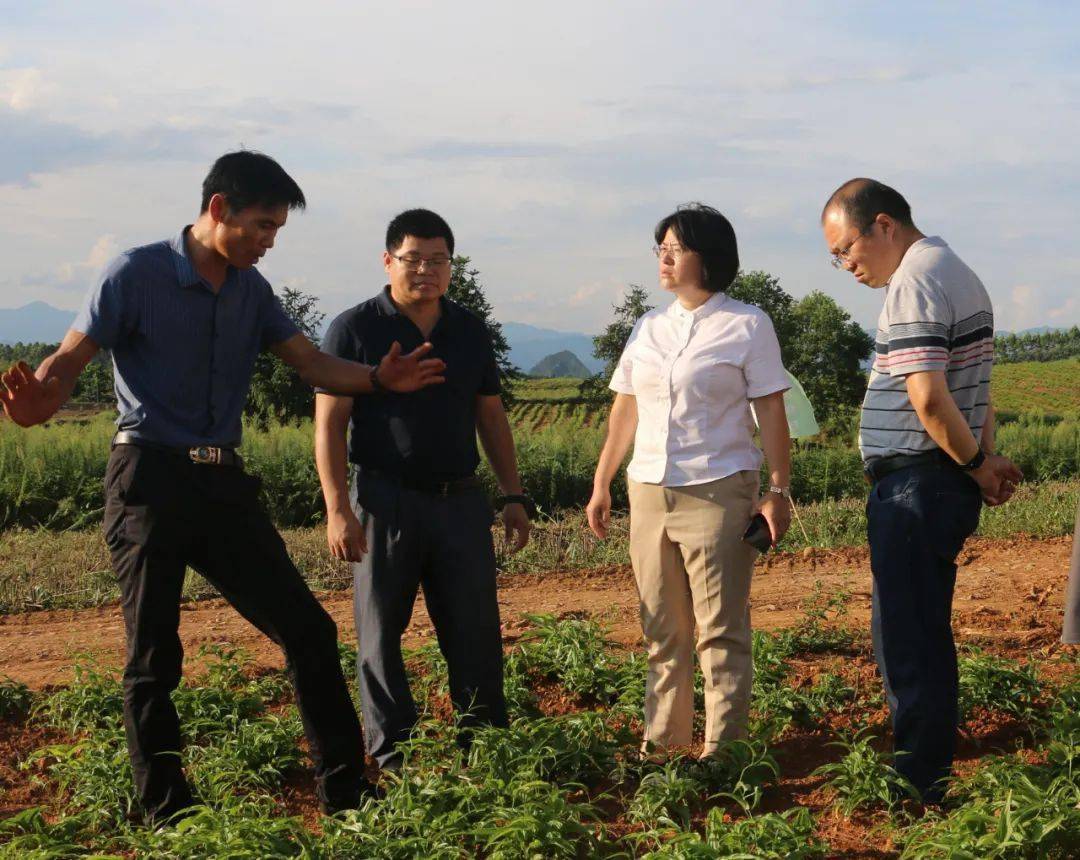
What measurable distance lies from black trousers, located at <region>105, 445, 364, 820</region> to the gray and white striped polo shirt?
5.83 ft

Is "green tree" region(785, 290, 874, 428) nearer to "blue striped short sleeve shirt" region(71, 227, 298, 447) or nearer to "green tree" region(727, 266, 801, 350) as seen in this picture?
"green tree" region(727, 266, 801, 350)

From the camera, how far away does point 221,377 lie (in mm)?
3469

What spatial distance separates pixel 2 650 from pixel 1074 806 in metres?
5.02

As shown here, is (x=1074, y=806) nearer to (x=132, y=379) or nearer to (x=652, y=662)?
(x=652, y=662)

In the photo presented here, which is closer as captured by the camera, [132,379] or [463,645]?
[132,379]

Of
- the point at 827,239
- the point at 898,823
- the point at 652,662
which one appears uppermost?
the point at 827,239

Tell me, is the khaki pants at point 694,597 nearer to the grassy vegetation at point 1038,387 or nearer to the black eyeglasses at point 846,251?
the black eyeglasses at point 846,251

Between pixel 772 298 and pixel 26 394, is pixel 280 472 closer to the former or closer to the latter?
pixel 26 394

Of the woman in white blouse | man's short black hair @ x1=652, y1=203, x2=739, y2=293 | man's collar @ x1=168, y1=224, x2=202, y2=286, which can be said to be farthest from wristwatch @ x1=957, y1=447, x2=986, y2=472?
man's collar @ x1=168, y1=224, x2=202, y2=286

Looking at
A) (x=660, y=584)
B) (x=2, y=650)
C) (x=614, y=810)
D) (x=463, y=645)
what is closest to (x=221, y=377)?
(x=463, y=645)

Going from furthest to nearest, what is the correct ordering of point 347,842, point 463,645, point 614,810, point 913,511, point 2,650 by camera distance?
point 2,650, point 463,645, point 614,810, point 913,511, point 347,842

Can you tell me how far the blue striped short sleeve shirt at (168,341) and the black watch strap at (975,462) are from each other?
7.02 ft

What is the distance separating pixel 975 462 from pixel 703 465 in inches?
31.0

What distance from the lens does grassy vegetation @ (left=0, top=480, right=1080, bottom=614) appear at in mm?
7613
